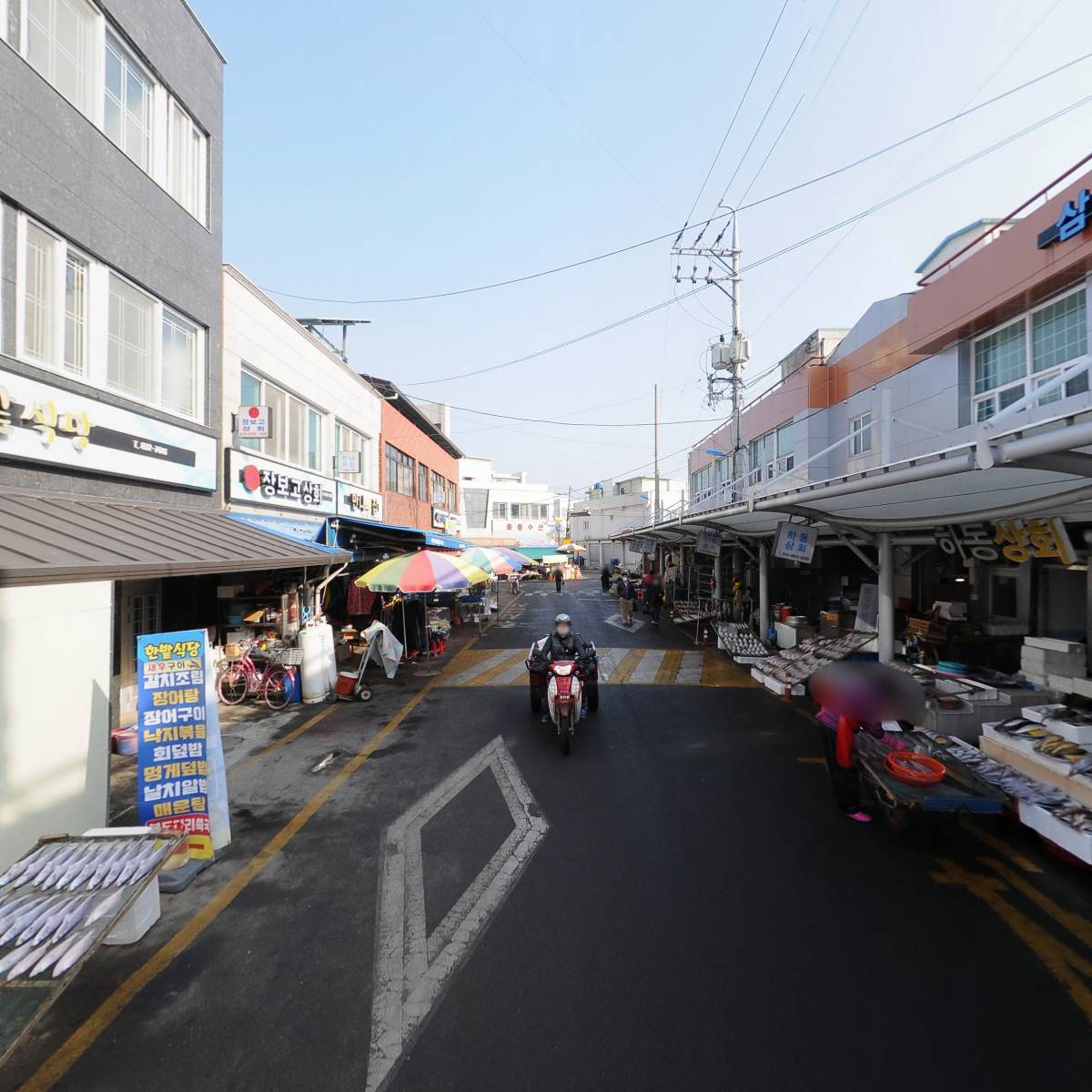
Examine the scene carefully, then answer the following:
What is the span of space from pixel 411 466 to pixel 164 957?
21044mm

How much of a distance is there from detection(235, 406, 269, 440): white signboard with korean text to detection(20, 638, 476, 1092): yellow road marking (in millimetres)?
7248

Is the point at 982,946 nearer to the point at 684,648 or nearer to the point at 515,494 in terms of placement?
the point at 684,648

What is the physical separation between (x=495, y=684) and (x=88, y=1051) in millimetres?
8576

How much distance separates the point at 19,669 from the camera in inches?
Answer: 171

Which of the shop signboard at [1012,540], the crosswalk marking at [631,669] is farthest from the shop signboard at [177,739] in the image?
the shop signboard at [1012,540]

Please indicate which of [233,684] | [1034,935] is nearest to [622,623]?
[233,684]

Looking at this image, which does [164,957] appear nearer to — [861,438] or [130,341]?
[130,341]

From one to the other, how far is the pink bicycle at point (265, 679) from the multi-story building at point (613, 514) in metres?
50.1

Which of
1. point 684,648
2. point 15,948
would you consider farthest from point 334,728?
point 684,648

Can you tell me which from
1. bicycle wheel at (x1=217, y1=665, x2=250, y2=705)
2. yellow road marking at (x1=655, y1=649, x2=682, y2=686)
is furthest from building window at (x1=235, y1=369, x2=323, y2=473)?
yellow road marking at (x1=655, y1=649, x2=682, y2=686)

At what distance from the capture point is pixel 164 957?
372cm

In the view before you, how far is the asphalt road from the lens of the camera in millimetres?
2900

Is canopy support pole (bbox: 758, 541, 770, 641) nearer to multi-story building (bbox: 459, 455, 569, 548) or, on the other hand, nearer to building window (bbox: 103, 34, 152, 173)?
building window (bbox: 103, 34, 152, 173)

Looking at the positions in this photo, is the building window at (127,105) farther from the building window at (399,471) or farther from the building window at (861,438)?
the building window at (861,438)
